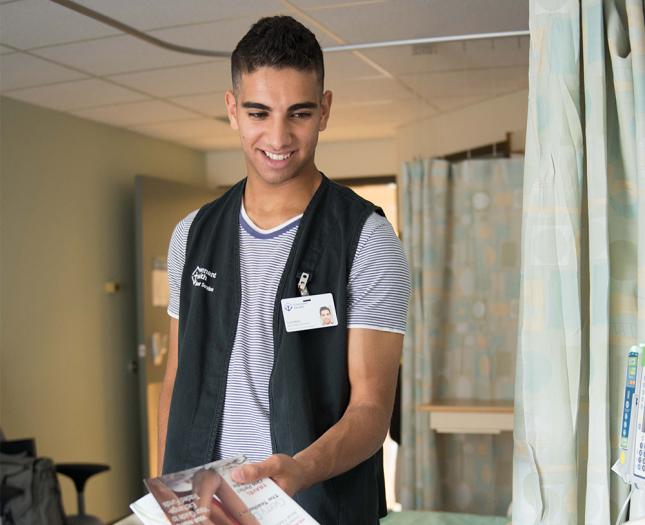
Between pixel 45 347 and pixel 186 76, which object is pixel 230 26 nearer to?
pixel 186 76

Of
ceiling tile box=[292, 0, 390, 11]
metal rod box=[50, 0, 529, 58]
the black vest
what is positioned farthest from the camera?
ceiling tile box=[292, 0, 390, 11]

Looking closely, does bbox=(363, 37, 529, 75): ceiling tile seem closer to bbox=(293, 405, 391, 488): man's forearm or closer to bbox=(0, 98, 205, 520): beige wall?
bbox=(0, 98, 205, 520): beige wall

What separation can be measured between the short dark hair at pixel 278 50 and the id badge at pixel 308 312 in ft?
1.30

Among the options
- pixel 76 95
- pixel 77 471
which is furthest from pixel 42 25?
pixel 77 471

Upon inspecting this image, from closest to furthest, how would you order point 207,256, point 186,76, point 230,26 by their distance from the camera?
point 207,256, point 230,26, point 186,76

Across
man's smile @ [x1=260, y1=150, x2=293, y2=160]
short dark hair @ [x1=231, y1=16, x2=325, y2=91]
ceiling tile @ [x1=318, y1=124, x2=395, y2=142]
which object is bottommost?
man's smile @ [x1=260, y1=150, x2=293, y2=160]

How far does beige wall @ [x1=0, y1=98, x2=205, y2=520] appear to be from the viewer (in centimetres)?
480

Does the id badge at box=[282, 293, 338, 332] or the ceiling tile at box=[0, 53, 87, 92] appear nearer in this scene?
the id badge at box=[282, 293, 338, 332]

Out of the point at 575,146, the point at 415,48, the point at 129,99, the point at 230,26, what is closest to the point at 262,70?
the point at 575,146

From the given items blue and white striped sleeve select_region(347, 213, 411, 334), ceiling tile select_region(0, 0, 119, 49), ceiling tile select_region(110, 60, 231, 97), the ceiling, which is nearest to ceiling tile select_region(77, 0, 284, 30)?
the ceiling

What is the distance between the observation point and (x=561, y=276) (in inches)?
59.4

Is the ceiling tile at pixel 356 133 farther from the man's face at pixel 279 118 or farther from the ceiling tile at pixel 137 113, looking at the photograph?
the man's face at pixel 279 118

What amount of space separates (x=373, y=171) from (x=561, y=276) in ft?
17.4

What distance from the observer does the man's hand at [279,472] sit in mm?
1245
